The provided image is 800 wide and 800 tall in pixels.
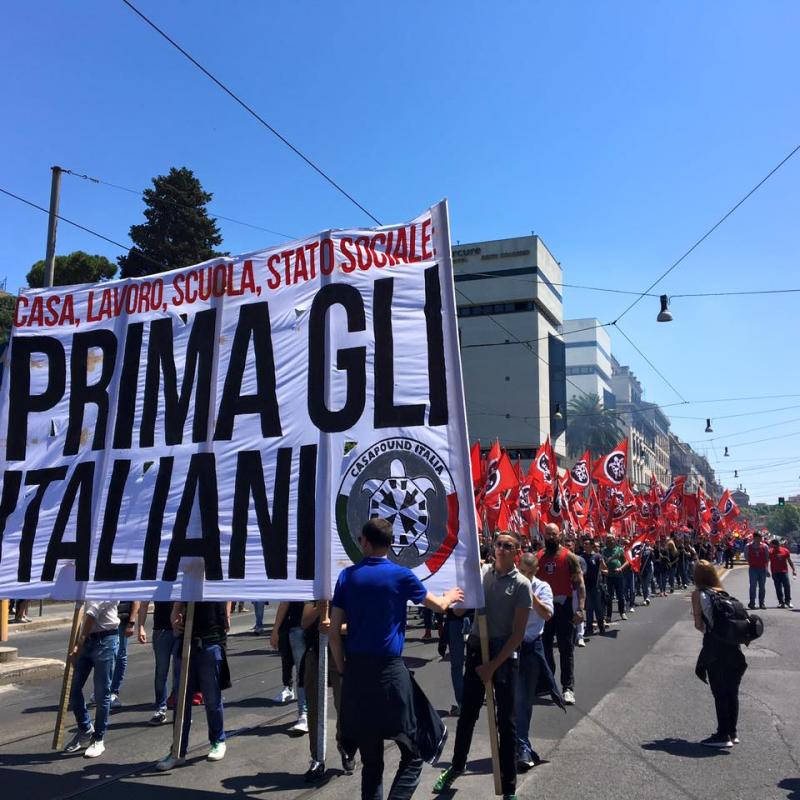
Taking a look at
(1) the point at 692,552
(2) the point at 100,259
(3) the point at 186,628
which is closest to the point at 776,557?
(1) the point at 692,552

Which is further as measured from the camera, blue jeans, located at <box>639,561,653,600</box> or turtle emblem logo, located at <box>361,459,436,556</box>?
blue jeans, located at <box>639,561,653,600</box>

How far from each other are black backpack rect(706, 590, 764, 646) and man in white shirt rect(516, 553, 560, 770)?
158cm

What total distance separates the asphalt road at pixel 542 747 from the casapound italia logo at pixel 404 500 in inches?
66.0

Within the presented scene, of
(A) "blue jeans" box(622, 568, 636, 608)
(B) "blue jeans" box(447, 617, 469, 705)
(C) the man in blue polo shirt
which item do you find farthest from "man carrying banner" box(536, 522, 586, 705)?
(A) "blue jeans" box(622, 568, 636, 608)

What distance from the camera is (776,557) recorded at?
17266mm

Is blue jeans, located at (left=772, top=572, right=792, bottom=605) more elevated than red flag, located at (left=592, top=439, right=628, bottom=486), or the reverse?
red flag, located at (left=592, top=439, right=628, bottom=486)

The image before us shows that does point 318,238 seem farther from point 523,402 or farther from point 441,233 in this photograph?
point 523,402

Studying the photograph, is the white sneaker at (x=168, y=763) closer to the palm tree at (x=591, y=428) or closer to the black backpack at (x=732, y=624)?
the black backpack at (x=732, y=624)

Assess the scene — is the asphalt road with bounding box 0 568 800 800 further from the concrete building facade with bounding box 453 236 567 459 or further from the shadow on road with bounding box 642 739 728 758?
the concrete building facade with bounding box 453 236 567 459

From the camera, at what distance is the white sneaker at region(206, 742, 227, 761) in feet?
18.8

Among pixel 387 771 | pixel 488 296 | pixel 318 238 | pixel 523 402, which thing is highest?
pixel 488 296

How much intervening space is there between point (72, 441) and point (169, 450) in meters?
0.99

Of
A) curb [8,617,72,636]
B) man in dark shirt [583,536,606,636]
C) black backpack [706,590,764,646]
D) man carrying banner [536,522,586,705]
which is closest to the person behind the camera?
black backpack [706,590,764,646]

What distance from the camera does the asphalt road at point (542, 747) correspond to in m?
5.11
